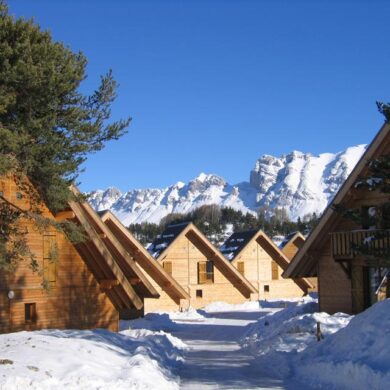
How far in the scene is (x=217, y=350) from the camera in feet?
67.7

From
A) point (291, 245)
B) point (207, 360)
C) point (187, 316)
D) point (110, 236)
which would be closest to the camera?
point (207, 360)

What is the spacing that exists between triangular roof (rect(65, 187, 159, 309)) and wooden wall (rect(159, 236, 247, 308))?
761 inches

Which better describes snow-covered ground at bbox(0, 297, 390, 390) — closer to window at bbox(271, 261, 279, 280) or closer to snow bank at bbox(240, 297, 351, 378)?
snow bank at bbox(240, 297, 351, 378)

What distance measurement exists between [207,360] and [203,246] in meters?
25.5

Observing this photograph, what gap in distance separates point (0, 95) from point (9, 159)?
137cm

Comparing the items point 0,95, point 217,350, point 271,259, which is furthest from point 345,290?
point 271,259

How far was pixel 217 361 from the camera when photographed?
1756 centimetres

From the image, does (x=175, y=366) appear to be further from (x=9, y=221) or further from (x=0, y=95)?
(x=0, y=95)

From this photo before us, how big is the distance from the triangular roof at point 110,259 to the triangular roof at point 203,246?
62.8 ft

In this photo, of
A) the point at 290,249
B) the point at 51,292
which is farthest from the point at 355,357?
the point at 290,249

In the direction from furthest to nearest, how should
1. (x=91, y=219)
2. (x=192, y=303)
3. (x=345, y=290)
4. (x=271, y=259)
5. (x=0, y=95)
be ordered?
(x=271, y=259)
(x=192, y=303)
(x=345, y=290)
(x=91, y=219)
(x=0, y=95)

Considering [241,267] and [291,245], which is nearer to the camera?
[241,267]

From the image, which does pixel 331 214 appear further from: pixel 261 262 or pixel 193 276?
pixel 261 262

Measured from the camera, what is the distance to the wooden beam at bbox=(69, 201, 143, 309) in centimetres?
1856
